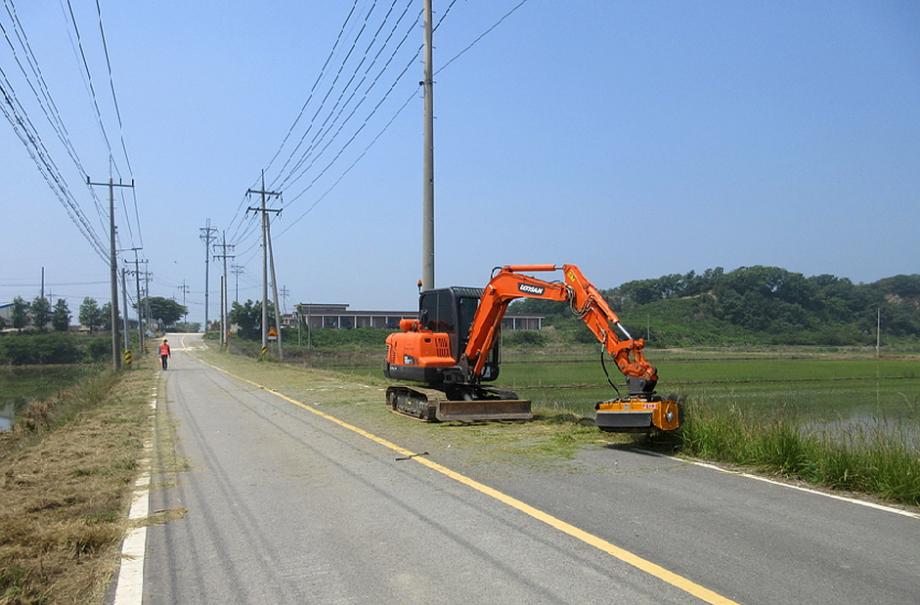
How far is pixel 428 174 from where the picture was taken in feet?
65.7

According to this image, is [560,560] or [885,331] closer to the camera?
[560,560]

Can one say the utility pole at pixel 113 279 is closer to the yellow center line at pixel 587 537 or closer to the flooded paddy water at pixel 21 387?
the flooded paddy water at pixel 21 387

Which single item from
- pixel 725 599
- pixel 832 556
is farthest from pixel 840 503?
pixel 725 599

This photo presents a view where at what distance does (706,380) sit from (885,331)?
55.4 metres

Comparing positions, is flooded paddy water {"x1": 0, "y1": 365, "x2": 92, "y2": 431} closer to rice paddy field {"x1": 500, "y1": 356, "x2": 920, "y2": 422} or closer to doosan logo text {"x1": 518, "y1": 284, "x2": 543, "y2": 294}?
rice paddy field {"x1": 500, "y1": 356, "x2": 920, "y2": 422}

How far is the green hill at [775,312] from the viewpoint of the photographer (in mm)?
76438

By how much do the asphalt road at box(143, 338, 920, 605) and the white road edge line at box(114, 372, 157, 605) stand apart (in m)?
0.09

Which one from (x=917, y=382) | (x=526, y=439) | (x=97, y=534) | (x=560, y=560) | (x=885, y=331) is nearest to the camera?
(x=560, y=560)

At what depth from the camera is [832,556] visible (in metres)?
5.64

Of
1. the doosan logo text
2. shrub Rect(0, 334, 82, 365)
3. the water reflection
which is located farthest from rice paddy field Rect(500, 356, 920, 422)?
shrub Rect(0, 334, 82, 365)

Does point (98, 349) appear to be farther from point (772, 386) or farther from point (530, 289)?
point (530, 289)

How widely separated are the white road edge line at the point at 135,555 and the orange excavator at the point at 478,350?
6.19 m

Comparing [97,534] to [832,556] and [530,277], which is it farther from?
[530,277]

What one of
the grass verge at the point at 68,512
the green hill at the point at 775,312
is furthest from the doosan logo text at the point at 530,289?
the green hill at the point at 775,312
